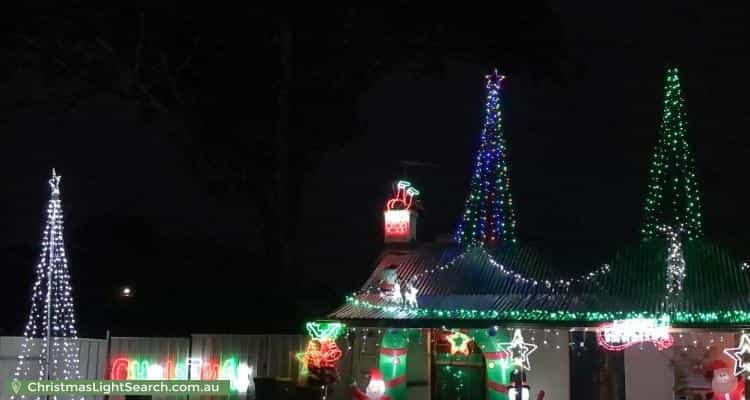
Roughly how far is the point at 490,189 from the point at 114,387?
9.74 m

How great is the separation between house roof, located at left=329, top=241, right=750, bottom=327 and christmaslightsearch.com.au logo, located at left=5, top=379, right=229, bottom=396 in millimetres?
3094

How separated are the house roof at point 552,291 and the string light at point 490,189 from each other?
1.81 feet

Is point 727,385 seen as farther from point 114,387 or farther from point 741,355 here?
point 114,387

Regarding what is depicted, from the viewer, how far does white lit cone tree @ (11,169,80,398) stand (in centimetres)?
1576

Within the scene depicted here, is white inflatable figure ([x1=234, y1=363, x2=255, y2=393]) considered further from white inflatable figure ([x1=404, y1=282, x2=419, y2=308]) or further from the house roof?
white inflatable figure ([x1=404, y1=282, x2=419, y2=308])

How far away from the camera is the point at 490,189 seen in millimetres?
21375

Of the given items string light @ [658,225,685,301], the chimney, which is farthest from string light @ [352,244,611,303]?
the chimney

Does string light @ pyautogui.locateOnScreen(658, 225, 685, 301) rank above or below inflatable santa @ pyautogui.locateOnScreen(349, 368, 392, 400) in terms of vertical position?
above

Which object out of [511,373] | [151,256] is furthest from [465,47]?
[151,256]

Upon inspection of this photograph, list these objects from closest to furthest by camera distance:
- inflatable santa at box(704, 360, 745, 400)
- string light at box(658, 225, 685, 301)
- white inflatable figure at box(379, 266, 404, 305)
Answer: inflatable santa at box(704, 360, 745, 400), string light at box(658, 225, 685, 301), white inflatable figure at box(379, 266, 404, 305)

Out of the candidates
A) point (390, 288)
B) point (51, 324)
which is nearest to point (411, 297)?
point (390, 288)

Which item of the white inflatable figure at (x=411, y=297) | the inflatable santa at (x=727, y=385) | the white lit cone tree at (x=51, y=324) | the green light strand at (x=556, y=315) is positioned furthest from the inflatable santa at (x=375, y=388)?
the inflatable santa at (x=727, y=385)

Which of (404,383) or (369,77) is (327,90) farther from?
(404,383)

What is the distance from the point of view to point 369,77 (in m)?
22.4
